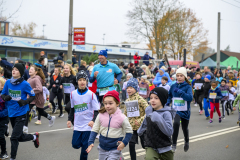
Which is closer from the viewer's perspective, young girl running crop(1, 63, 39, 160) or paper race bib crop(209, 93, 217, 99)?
young girl running crop(1, 63, 39, 160)

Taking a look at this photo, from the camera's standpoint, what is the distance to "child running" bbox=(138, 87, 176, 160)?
14.0 feet

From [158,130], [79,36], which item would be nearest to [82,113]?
[158,130]

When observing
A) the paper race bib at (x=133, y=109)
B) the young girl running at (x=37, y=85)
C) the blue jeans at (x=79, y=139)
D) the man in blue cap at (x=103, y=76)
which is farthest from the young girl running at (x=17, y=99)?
the young girl running at (x=37, y=85)

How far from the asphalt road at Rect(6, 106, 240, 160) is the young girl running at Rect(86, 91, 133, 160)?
217 cm

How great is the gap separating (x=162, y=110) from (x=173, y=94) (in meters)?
2.58

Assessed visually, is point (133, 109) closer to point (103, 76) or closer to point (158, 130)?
point (158, 130)

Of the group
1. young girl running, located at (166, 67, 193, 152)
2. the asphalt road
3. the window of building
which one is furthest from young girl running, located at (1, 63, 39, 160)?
the window of building

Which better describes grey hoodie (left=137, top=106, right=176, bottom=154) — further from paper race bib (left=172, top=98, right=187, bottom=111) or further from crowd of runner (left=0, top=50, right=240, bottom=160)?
paper race bib (left=172, top=98, right=187, bottom=111)

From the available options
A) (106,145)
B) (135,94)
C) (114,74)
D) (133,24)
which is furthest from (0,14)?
(133,24)

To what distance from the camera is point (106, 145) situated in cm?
444

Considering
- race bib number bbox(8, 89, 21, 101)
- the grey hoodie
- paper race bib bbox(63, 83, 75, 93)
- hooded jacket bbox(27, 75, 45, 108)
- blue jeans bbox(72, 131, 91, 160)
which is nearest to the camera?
the grey hoodie

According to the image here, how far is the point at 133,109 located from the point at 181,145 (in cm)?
257

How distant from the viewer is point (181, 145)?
789 centimetres

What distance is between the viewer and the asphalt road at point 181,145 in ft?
22.2
